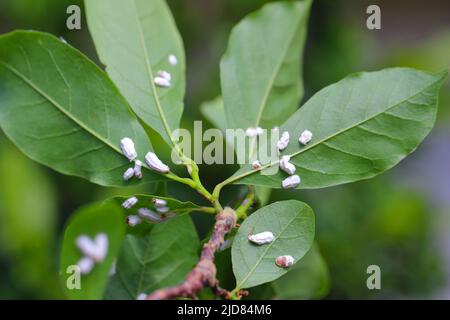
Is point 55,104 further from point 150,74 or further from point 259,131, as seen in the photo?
point 259,131

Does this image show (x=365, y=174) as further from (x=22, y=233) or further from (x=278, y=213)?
(x=22, y=233)

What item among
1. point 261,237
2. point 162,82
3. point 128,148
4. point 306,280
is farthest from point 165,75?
point 306,280

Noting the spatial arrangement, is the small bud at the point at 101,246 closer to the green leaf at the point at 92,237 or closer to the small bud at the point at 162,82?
the green leaf at the point at 92,237

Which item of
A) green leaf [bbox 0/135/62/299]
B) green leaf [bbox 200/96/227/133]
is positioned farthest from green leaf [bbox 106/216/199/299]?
green leaf [bbox 0/135/62/299]

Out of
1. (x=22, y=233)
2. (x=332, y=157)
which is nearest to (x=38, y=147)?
(x=332, y=157)

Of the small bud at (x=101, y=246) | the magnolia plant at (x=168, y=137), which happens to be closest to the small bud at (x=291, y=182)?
the magnolia plant at (x=168, y=137)
